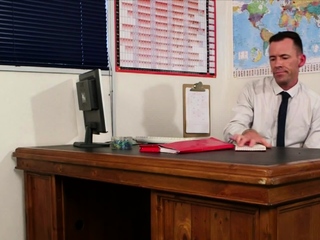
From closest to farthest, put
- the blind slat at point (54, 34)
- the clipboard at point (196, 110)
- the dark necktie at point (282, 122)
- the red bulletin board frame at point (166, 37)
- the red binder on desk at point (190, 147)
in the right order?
the red binder on desk at point (190, 147)
the blind slat at point (54, 34)
the dark necktie at point (282, 122)
the red bulletin board frame at point (166, 37)
the clipboard at point (196, 110)

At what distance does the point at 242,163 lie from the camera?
48.8 inches

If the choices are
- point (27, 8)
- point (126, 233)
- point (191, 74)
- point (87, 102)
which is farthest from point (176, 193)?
point (191, 74)

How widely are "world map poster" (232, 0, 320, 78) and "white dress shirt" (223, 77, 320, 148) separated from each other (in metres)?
0.31

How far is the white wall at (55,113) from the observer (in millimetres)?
2178

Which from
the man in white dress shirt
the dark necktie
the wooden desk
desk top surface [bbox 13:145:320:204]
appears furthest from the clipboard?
desk top surface [bbox 13:145:320:204]

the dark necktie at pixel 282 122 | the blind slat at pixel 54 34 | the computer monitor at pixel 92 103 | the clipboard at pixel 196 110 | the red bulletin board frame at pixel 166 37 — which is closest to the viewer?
the computer monitor at pixel 92 103

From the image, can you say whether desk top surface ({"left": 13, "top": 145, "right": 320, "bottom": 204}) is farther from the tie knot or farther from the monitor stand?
the tie knot

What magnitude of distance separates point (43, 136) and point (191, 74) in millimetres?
1110

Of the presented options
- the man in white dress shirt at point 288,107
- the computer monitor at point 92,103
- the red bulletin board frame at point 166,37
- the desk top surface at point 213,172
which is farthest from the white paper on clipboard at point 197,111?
the desk top surface at point 213,172

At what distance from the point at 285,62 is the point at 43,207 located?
146 centimetres

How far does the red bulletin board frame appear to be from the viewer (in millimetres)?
2625

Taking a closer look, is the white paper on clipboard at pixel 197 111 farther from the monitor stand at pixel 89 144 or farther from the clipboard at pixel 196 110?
the monitor stand at pixel 89 144

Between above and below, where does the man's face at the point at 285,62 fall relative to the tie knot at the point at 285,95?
above

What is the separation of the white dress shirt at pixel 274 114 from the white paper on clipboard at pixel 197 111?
0.38 metres
